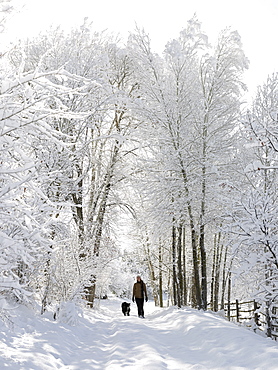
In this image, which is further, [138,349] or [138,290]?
[138,290]

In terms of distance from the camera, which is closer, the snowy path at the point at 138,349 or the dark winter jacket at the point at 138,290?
the snowy path at the point at 138,349

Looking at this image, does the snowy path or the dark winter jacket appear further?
the dark winter jacket

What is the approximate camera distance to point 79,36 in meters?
12.5

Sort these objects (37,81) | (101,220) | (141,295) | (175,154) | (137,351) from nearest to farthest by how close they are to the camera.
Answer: (37,81) → (137,351) → (175,154) → (141,295) → (101,220)

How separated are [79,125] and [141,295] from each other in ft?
20.6

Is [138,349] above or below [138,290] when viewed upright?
below

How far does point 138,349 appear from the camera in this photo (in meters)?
5.79

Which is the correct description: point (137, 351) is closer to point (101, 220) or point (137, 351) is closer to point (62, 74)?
point (62, 74)

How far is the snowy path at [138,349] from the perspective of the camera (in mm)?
4672

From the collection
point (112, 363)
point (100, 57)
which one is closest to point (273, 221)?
point (112, 363)

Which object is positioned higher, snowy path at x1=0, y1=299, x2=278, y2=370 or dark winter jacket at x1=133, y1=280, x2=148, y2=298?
dark winter jacket at x1=133, y1=280, x2=148, y2=298

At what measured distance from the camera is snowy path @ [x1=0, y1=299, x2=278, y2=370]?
4672 millimetres

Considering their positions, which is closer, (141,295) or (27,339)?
(27,339)

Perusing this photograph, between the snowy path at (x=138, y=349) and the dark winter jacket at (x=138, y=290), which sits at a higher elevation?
the dark winter jacket at (x=138, y=290)
